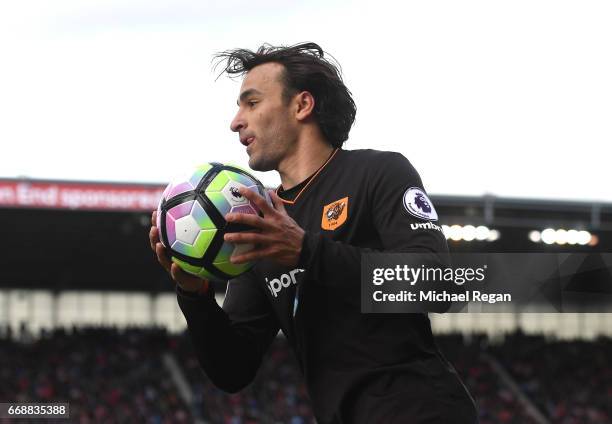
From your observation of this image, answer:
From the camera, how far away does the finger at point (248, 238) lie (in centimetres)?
325

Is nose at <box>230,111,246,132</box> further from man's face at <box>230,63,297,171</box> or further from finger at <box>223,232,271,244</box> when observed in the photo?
finger at <box>223,232,271,244</box>

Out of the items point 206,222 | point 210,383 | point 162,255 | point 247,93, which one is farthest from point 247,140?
point 210,383

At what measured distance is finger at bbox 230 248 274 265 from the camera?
3.27m

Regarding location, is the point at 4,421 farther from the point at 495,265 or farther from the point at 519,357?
the point at 495,265

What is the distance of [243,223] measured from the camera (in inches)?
130

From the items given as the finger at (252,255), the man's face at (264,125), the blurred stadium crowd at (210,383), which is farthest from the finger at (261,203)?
the blurred stadium crowd at (210,383)

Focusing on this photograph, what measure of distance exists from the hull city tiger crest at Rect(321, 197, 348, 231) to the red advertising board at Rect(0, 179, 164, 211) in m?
19.5

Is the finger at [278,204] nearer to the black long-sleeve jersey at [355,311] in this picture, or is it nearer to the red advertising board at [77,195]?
the black long-sleeve jersey at [355,311]

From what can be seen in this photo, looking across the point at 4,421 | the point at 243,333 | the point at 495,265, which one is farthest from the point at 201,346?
the point at 4,421

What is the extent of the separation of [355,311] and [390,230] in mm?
A: 358

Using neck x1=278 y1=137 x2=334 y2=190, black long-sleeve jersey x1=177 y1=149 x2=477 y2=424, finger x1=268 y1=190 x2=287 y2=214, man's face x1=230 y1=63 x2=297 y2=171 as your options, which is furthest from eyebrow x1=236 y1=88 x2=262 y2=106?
finger x1=268 y1=190 x2=287 y2=214

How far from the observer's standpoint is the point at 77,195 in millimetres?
23000

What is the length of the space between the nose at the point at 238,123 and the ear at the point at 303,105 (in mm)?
240

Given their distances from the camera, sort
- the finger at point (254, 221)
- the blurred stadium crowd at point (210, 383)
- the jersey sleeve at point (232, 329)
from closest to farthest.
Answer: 1. the finger at point (254, 221)
2. the jersey sleeve at point (232, 329)
3. the blurred stadium crowd at point (210, 383)
